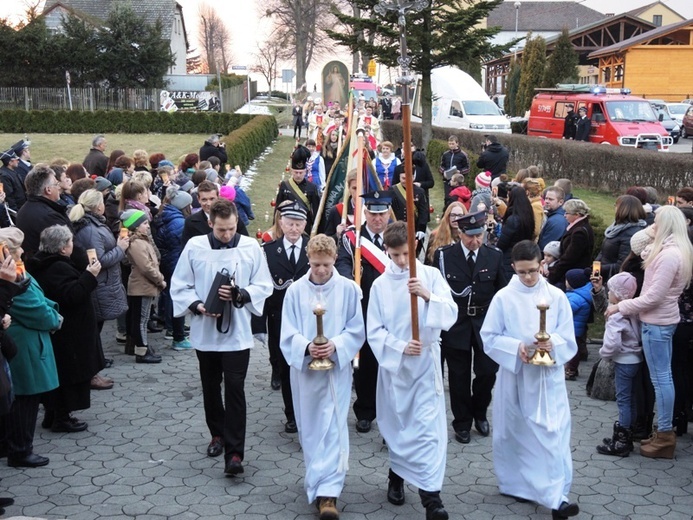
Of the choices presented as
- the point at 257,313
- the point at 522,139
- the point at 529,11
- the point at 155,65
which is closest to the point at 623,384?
the point at 257,313

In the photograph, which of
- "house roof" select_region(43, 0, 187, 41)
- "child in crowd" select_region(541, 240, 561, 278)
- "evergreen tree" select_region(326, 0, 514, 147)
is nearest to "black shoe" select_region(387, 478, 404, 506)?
"child in crowd" select_region(541, 240, 561, 278)

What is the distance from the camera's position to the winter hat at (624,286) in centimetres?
693

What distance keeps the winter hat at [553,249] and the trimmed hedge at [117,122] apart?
33.5 m

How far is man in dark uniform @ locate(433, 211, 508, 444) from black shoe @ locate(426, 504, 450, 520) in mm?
1683

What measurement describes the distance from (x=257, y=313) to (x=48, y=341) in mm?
1713

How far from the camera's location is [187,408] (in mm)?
8016

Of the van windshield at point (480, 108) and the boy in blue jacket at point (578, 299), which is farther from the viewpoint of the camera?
the van windshield at point (480, 108)

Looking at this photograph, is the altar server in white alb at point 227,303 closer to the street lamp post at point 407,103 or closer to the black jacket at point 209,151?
the street lamp post at point 407,103

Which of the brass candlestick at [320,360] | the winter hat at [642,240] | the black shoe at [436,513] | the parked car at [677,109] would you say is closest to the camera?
the black shoe at [436,513]

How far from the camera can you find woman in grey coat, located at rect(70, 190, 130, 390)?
328 inches

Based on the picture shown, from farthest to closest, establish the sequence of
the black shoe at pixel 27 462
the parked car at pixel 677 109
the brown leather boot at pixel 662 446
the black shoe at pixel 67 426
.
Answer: the parked car at pixel 677 109, the black shoe at pixel 67 426, the brown leather boot at pixel 662 446, the black shoe at pixel 27 462

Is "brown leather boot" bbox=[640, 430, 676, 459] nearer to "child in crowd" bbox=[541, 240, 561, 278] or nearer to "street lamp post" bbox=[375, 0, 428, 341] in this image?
"street lamp post" bbox=[375, 0, 428, 341]

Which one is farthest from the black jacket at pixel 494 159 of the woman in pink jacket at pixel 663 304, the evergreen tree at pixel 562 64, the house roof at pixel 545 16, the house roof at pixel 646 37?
the house roof at pixel 545 16

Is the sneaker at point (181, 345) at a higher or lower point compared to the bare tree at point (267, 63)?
lower
